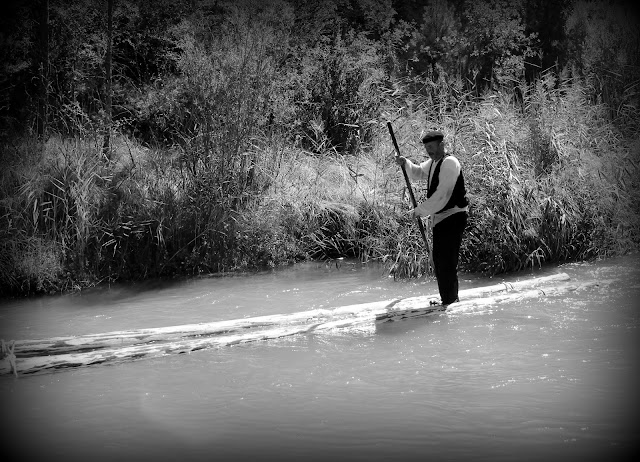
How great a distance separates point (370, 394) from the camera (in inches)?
203

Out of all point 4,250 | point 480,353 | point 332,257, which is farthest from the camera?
point 332,257

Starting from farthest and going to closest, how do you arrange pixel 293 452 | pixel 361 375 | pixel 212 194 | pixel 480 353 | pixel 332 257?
pixel 332 257, pixel 212 194, pixel 480 353, pixel 361 375, pixel 293 452

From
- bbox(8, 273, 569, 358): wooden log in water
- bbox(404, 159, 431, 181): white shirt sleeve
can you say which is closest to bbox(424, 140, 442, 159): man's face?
bbox(404, 159, 431, 181): white shirt sleeve

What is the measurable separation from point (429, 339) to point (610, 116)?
669 centimetres

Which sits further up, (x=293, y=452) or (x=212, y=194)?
(x=212, y=194)

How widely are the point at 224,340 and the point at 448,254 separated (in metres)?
2.23

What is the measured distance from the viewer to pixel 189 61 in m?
10.5

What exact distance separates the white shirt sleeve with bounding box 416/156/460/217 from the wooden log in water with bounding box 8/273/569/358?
86 cm

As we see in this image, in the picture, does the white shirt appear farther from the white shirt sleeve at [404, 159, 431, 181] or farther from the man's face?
the white shirt sleeve at [404, 159, 431, 181]

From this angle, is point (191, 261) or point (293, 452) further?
point (191, 261)

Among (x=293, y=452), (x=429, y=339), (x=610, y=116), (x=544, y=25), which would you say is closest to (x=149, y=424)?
(x=293, y=452)

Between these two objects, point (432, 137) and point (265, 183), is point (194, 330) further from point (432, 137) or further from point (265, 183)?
point (265, 183)

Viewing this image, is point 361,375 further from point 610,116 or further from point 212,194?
point 610,116

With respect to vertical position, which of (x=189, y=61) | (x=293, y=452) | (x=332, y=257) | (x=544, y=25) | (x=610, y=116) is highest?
(x=544, y=25)
